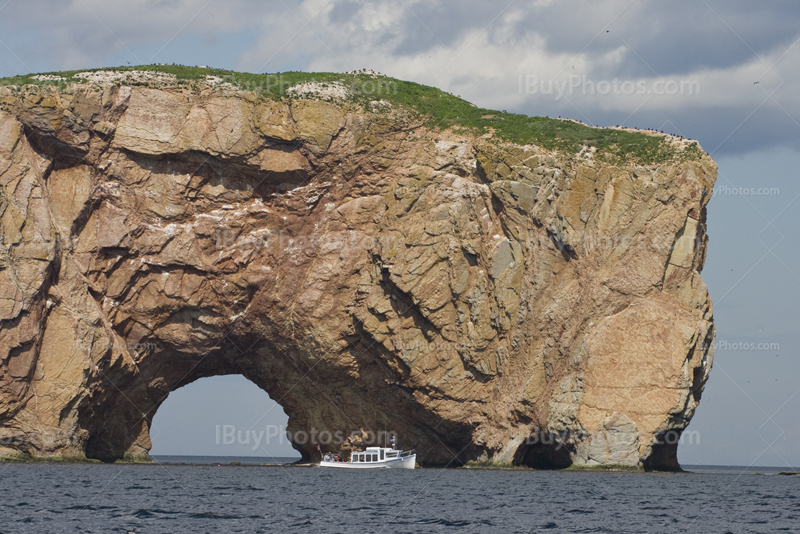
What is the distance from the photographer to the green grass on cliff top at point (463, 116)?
6700 cm

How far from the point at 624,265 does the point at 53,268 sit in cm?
3805

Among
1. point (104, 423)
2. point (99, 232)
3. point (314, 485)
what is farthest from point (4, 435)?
point (314, 485)

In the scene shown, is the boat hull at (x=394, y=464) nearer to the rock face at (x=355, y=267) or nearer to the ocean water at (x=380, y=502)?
the rock face at (x=355, y=267)

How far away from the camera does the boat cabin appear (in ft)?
231

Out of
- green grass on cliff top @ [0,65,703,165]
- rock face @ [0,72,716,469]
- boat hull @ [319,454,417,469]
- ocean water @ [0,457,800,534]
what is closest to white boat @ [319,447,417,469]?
boat hull @ [319,454,417,469]

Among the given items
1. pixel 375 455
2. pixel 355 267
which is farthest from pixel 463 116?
pixel 375 455

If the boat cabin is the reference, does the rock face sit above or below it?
above

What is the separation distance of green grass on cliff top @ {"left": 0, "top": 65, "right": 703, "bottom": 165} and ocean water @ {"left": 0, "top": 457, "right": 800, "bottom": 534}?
22.9m

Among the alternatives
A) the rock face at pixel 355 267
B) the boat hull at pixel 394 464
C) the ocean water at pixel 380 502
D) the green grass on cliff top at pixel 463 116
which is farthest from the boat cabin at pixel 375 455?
the green grass on cliff top at pixel 463 116

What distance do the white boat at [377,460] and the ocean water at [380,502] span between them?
4.02 m

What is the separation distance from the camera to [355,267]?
67.8 m

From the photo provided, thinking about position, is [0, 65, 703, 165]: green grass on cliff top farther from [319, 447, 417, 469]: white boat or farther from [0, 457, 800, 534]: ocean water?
[319, 447, 417, 469]: white boat

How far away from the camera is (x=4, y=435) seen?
59969mm

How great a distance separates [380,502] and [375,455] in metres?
28.2
